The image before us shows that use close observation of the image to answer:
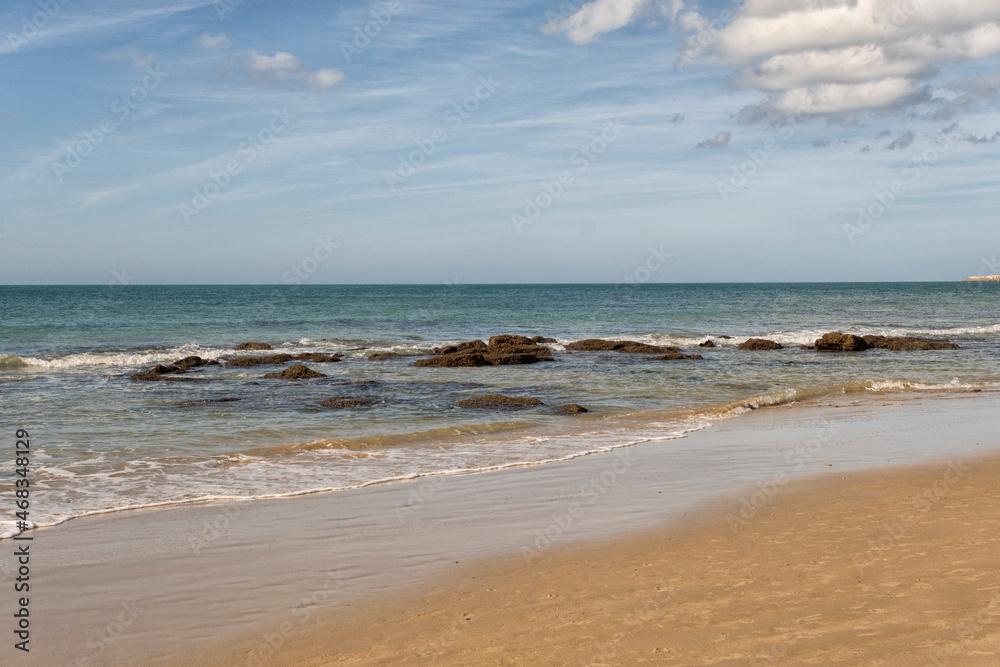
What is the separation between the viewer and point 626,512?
7801mm

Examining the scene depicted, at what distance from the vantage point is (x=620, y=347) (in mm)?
28828

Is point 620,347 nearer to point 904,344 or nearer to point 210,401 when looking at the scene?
point 904,344

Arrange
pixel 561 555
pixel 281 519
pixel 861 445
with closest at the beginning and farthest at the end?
pixel 561 555
pixel 281 519
pixel 861 445

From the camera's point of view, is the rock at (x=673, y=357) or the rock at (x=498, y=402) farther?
the rock at (x=673, y=357)

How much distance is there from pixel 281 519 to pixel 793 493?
525 cm

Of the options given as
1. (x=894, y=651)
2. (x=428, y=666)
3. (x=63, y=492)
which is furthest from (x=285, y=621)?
(x=63, y=492)

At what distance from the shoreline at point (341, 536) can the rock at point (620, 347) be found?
16129mm

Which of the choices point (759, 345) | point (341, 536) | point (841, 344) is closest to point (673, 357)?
point (759, 345)

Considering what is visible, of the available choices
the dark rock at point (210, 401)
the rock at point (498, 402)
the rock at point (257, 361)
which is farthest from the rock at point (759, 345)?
the dark rock at point (210, 401)

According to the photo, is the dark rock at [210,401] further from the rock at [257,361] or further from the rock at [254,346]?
the rock at [254,346]

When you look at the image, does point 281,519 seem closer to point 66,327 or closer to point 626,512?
point 626,512

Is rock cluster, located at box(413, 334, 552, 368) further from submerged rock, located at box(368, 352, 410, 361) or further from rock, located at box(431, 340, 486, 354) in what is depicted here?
submerged rock, located at box(368, 352, 410, 361)

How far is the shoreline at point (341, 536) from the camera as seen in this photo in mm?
5305

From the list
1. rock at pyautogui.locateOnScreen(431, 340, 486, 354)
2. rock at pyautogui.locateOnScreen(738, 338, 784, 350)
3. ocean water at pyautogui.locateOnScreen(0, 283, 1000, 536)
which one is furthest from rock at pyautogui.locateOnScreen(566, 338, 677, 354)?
rock at pyautogui.locateOnScreen(431, 340, 486, 354)
